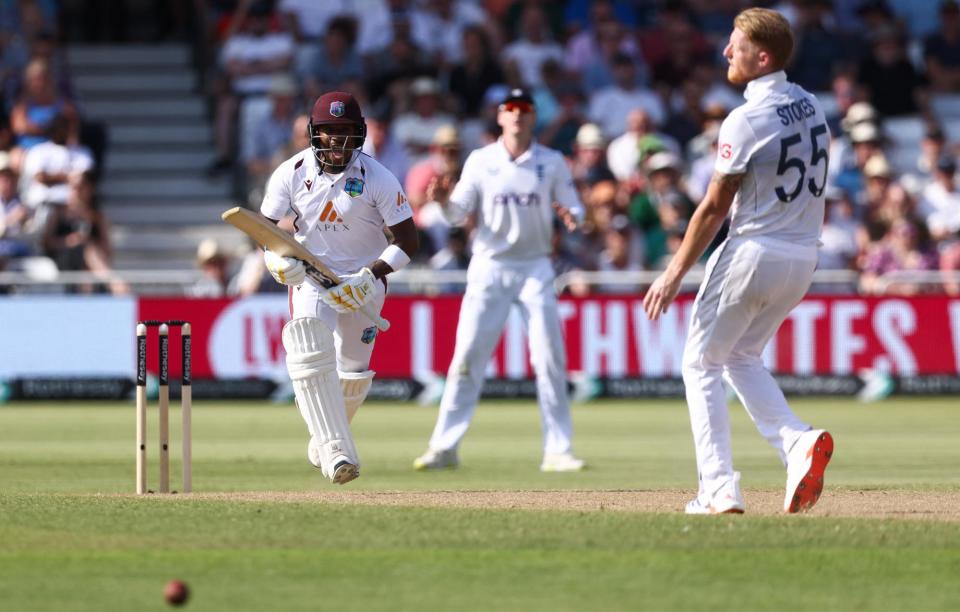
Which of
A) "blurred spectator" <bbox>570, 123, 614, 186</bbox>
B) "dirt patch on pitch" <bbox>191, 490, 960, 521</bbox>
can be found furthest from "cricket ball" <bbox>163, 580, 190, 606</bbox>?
"blurred spectator" <bbox>570, 123, 614, 186</bbox>

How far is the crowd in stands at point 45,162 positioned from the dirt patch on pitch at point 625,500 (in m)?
9.87

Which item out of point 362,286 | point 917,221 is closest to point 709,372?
point 362,286

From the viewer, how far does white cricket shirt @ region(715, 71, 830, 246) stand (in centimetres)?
812

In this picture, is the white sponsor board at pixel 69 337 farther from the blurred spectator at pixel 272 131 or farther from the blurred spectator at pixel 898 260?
the blurred spectator at pixel 898 260

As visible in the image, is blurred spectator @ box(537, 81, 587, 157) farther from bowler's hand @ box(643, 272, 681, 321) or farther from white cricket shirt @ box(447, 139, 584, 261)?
bowler's hand @ box(643, 272, 681, 321)

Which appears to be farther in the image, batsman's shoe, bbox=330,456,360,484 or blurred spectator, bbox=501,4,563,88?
blurred spectator, bbox=501,4,563,88

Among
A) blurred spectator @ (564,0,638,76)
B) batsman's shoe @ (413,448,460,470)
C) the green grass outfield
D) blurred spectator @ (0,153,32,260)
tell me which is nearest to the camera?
the green grass outfield

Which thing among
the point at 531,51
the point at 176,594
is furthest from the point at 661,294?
the point at 531,51

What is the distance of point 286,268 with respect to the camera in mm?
9445

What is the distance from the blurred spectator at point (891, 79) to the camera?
23531 mm

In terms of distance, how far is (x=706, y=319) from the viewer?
8359 millimetres

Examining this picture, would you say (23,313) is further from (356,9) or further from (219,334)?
(356,9)

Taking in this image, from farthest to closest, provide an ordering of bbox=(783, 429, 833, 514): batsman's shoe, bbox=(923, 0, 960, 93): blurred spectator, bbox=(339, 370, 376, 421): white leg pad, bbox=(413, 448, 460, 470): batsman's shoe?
bbox=(923, 0, 960, 93): blurred spectator < bbox=(413, 448, 460, 470): batsman's shoe < bbox=(339, 370, 376, 421): white leg pad < bbox=(783, 429, 833, 514): batsman's shoe

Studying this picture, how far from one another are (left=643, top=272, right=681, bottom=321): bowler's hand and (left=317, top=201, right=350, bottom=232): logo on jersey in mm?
2356
